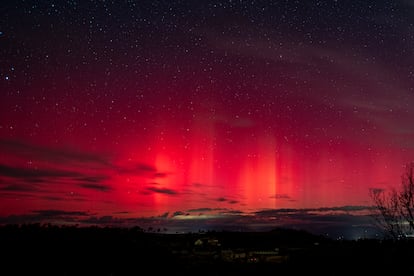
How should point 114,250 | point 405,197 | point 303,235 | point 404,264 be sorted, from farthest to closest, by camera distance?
point 303,235 → point 405,197 → point 114,250 → point 404,264

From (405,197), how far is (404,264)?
18.6 m

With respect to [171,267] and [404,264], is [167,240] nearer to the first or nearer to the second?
[171,267]

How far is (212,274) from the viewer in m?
28.6

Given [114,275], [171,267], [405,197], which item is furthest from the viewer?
[405,197]

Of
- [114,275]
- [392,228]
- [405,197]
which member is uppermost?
[405,197]

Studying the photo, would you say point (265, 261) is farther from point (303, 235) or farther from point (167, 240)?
point (303, 235)

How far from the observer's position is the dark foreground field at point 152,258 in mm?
28641

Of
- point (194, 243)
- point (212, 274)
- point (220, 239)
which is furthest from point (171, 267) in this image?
point (220, 239)

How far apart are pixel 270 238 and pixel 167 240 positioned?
42.7ft

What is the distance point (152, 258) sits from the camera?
34969 millimetres

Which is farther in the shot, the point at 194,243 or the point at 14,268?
the point at 194,243

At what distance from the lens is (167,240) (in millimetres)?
48750

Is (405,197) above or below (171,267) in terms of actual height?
above

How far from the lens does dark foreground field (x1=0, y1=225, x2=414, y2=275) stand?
2864cm
